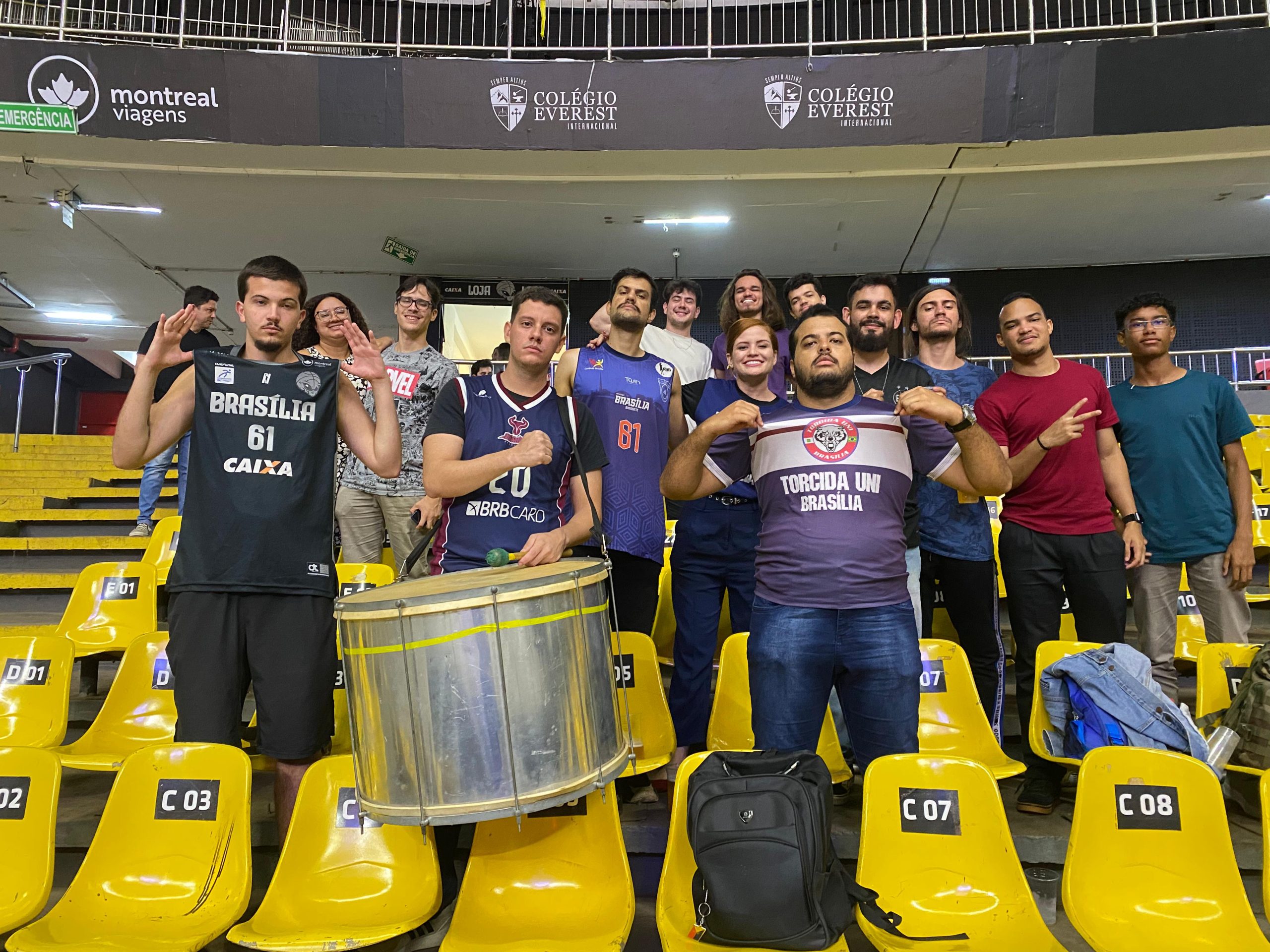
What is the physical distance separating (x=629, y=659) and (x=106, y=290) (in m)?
11.6

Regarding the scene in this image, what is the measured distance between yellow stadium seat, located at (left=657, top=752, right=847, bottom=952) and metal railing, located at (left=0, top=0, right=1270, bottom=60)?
23.3 feet

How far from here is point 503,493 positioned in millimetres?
2541

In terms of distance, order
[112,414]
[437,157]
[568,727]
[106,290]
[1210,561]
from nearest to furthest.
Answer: [568,727] < [1210,561] < [437,157] < [106,290] < [112,414]

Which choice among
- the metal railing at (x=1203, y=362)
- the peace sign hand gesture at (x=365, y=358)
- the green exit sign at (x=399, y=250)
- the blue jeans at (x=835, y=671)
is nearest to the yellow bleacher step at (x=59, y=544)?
the peace sign hand gesture at (x=365, y=358)

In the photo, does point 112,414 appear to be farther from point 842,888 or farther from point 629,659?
point 842,888

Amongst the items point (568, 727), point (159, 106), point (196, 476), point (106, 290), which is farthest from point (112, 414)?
point (568, 727)

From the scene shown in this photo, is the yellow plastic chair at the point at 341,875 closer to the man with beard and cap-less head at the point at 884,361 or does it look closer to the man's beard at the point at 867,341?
the man with beard and cap-less head at the point at 884,361

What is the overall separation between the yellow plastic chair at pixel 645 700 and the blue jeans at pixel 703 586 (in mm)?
100

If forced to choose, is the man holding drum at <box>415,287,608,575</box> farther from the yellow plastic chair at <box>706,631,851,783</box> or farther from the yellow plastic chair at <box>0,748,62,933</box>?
the yellow plastic chair at <box>0,748,62,933</box>

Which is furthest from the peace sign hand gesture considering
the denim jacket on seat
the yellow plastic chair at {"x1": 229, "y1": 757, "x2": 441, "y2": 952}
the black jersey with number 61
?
the denim jacket on seat

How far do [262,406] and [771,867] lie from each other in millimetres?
1939

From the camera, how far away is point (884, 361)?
335 cm

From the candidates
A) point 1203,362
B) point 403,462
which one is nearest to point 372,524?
point 403,462

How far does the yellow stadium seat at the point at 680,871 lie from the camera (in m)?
2.16
